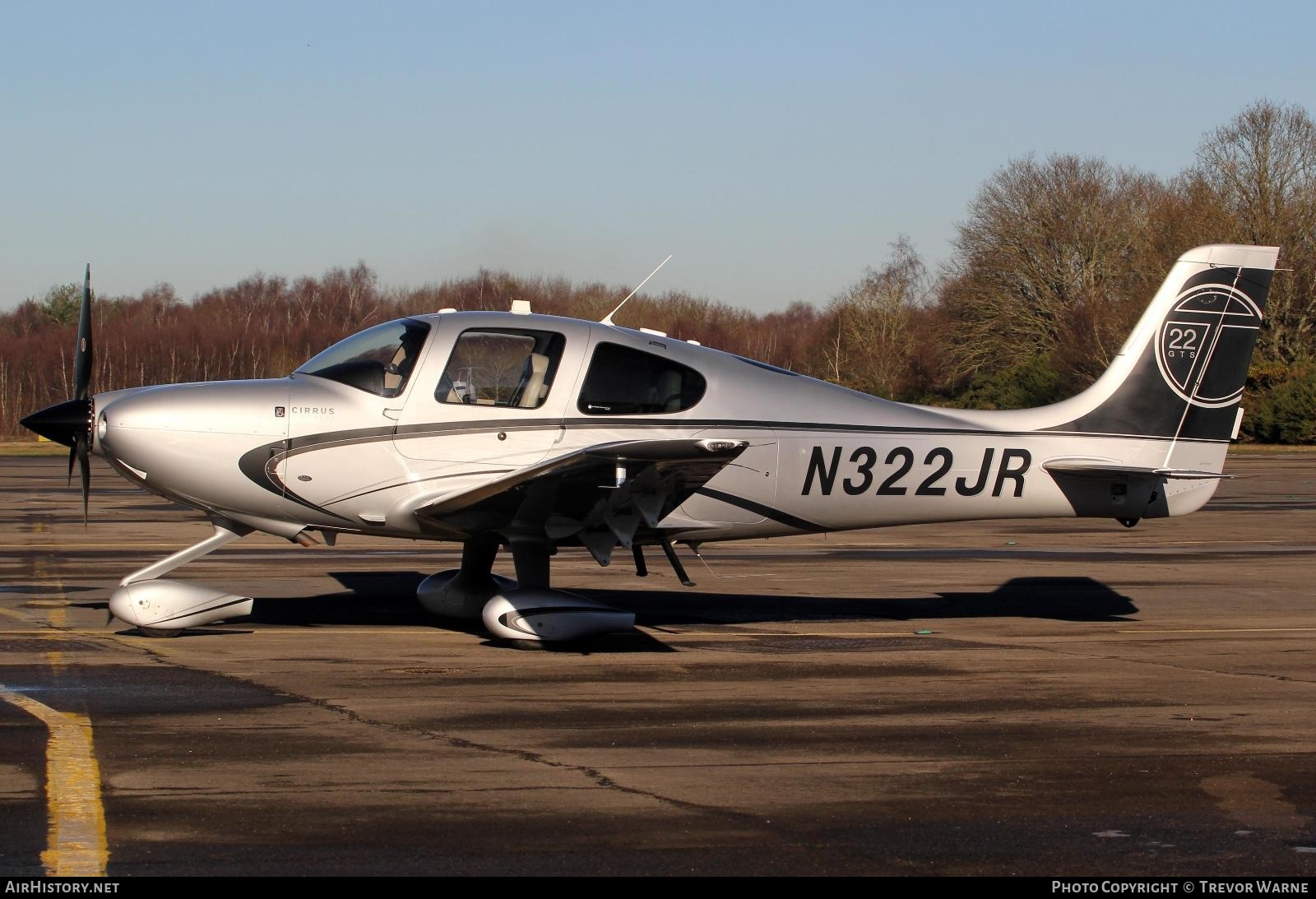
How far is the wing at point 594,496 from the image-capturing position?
346 inches

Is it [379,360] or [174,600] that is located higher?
[379,360]

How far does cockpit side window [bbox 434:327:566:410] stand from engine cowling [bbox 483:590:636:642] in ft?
4.71

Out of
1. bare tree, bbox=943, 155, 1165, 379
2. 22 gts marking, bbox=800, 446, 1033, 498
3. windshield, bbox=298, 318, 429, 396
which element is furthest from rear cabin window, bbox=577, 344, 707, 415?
bare tree, bbox=943, 155, 1165, 379

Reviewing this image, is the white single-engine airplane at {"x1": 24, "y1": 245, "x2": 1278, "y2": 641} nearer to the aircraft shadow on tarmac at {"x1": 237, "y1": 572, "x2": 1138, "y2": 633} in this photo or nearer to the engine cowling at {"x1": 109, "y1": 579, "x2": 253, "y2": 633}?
the engine cowling at {"x1": 109, "y1": 579, "x2": 253, "y2": 633}

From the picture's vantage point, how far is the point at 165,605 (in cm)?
1006

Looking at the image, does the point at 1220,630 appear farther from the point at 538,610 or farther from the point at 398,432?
the point at 398,432

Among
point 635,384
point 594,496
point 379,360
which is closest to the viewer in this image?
point 594,496

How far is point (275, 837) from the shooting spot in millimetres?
5316

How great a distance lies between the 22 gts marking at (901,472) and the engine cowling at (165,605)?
4.64 metres

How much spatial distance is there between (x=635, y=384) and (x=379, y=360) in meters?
1.91

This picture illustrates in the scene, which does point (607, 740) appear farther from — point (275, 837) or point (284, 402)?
point (284, 402)

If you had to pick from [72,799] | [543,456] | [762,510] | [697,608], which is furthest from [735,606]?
[72,799]

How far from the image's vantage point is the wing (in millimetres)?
8789

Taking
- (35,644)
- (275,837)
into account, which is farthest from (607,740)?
(35,644)
